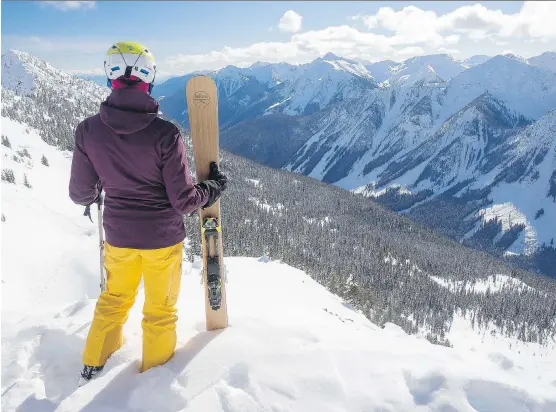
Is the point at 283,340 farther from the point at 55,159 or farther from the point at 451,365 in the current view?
the point at 55,159

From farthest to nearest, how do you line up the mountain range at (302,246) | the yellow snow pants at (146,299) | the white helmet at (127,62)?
the mountain range at (302,246), the yellow snow pants at (146,299), the white helmet at (127,62)

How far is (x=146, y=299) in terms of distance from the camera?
5215 millimetres

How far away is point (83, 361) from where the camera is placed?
526 centimetres

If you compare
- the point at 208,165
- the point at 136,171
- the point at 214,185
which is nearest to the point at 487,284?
the point at 208,165

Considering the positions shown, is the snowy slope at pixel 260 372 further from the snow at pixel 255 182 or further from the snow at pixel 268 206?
the snow at pixel 255 182

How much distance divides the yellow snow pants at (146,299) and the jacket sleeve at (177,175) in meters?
0.75

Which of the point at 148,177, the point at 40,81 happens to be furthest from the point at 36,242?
the point at 40,81

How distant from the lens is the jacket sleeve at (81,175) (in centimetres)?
487

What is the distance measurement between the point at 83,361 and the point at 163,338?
3.69 feet

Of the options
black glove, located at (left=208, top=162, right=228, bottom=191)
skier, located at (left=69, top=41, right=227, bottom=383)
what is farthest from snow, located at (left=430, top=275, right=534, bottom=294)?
skier, located at (left=69, top=41, right=227, bottom=383)

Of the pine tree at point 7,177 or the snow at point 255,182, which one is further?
the snow at point 255,182

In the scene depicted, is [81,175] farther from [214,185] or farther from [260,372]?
[260,372]

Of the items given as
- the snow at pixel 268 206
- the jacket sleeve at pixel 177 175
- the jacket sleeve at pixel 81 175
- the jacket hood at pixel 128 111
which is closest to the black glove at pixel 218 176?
the jacket sleeve at pixel 177 175

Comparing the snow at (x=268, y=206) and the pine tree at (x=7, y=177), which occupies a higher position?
the pine tree at (x=7, y=177)
